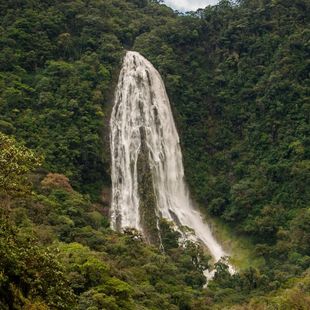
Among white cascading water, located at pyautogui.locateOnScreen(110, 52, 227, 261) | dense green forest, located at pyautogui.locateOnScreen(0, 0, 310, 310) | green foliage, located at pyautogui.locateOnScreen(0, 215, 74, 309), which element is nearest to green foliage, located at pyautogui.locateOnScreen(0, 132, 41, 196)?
green foliage, located at pyautogui.locateOnScreen(0, 215, 74, 309)

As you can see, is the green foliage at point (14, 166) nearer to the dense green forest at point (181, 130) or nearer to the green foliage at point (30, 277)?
the green foliage at point (30, 277)

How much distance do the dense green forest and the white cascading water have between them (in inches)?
31.1

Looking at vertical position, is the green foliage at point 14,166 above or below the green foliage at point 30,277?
above

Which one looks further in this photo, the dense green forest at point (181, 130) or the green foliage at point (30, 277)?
the dense green forest at point (181, 130)

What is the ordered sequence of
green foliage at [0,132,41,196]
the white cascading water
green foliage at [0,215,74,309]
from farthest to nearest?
the white cascading water → green foliage at [0,132,41,196] → green foliage at [0,215,74,309]

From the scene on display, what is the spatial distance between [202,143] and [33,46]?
1427cm

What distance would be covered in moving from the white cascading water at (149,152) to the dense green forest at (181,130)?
790 mm

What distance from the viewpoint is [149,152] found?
127 ft

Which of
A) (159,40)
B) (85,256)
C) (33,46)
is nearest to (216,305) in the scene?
(85,256)

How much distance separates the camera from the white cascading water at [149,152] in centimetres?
3638

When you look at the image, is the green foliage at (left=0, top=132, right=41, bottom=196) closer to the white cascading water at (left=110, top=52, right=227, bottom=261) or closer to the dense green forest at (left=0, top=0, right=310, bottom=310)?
the dense green forest at (left=0, top=0, right=310, bottom=310)

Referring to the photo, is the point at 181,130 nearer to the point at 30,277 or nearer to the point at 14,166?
the point at 14,166

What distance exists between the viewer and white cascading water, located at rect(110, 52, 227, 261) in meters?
36.4

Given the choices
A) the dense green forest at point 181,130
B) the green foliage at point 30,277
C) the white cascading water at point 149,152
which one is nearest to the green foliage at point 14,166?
the green foliage at point 30,277
